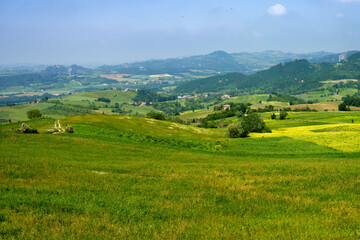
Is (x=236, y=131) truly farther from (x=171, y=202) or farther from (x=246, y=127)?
(x=171, y=202)

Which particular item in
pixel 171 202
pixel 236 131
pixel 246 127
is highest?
pixel 171 202

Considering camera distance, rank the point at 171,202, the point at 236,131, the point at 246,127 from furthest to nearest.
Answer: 1. the point at 246,127
2. the point at 236,131
3. the point at 171,202

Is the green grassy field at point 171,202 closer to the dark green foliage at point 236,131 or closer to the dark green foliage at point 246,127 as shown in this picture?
the dark green foliage at point 236,131

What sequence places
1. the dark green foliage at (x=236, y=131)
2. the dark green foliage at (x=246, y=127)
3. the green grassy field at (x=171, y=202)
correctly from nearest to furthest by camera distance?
1. the green grassy field at (x=171, y=202)
2. the dark green foliage at (x=236, y=131)
3. the dark green foliage at (x=246, y=127)

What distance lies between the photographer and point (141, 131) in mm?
70625

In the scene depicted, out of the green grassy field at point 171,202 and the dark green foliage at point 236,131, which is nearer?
the green grassy field at point 171,202

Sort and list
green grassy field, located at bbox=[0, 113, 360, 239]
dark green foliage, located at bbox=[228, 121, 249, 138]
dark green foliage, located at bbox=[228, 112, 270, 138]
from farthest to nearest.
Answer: dark green foliage, located at bbox=[228, 112, 270, 138] → dark green foliage, located at bbox=[228, 121, 249, 138] → green grassy field, located at bbox=[0, 113, 360, 239]

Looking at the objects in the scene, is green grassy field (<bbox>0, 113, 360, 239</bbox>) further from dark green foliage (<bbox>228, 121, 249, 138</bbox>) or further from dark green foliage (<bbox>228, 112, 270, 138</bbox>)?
dark green foliage (<bbox>228, 112, 270, 138</bbox>)

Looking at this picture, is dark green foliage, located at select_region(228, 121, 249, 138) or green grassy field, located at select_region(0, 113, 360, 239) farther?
dark green foliage, located at select_region(228, 121, 249, 138)

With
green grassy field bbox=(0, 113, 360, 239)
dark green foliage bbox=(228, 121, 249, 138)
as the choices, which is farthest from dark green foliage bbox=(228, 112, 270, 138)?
green grassy field bbox=(0, 113, 360, 239)

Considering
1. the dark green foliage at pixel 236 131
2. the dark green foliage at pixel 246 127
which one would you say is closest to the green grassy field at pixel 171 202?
the dark green foliage at pixel 236 131

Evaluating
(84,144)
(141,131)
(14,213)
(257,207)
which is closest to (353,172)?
(257,207)

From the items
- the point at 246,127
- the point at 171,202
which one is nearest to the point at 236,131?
the point at 246,127

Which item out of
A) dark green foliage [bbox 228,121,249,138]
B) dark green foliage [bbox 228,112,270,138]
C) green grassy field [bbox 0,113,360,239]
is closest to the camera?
green grassy field [bbox 0,113,360,239]
